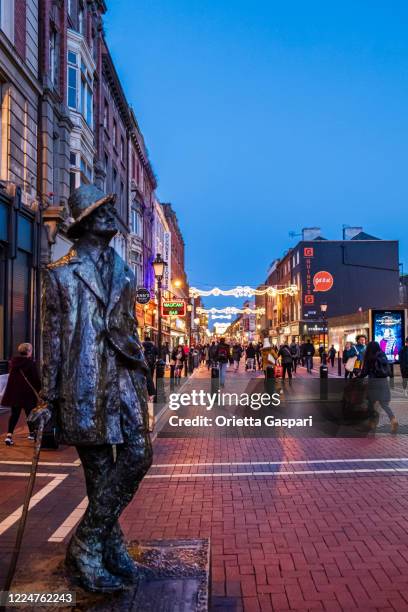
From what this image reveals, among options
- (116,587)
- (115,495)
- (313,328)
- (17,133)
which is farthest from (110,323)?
(313,328)

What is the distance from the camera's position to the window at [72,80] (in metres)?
23.6

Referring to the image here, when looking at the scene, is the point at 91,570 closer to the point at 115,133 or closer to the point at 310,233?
the point at 115,133

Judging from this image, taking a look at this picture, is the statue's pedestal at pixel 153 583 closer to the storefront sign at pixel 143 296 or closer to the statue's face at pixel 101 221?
the statue's face at pixel 101 221

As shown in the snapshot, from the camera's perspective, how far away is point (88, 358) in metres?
3.26

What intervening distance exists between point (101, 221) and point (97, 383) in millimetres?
999

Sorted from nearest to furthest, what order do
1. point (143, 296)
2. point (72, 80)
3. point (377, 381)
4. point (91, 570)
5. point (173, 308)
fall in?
point (91, 570), point (377, 381), point (143, 296), point (72, 80), point (173, 308)

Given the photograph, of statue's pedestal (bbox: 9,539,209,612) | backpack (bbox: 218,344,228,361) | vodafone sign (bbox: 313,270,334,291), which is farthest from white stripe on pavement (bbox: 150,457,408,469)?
vodafone sign (bbox: 313,270,334,291)

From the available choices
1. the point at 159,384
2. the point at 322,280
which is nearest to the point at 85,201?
the point at 159,384

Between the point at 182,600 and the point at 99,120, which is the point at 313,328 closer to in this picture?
the point at 99,120

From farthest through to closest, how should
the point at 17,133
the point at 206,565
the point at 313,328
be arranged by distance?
the point at 313,328, the point at 17,133, the point at 206,565

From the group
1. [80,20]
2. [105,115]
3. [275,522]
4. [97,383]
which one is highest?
[80,20]

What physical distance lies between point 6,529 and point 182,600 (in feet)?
9.35

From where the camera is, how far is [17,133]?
17.7m

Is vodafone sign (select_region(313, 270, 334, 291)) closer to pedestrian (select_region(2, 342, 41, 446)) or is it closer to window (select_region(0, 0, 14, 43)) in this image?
window (select_region(0, 0, 14, 43))
